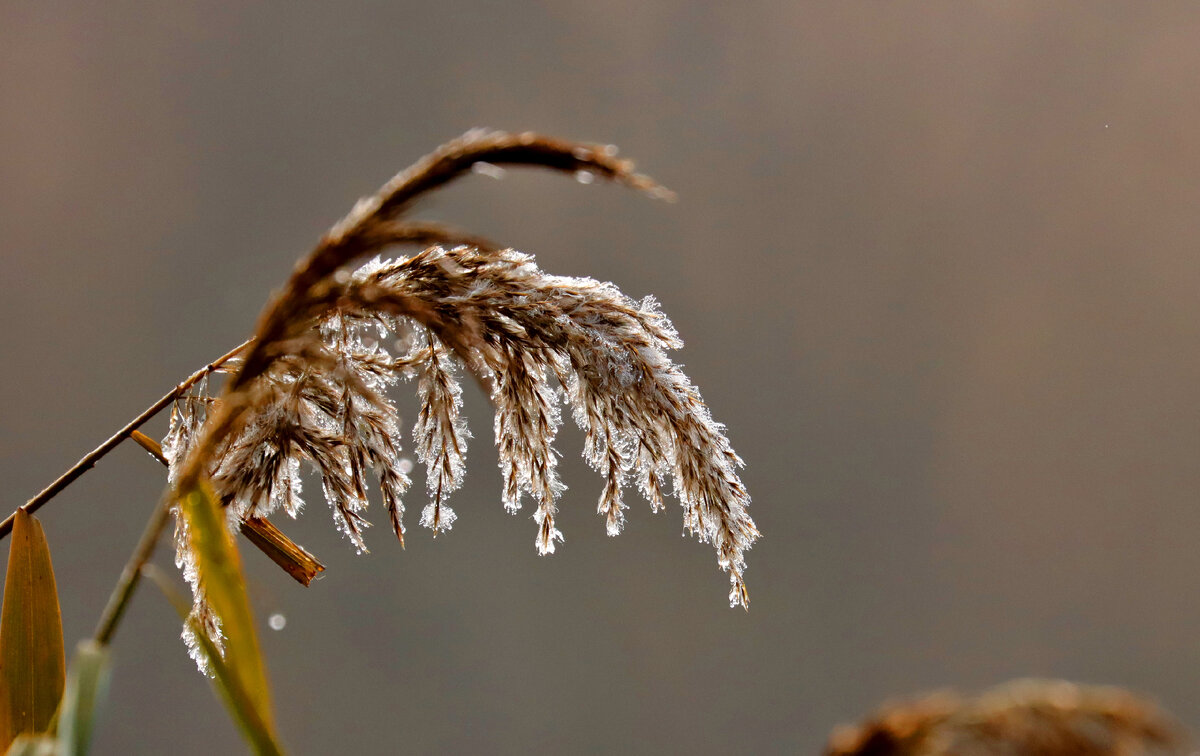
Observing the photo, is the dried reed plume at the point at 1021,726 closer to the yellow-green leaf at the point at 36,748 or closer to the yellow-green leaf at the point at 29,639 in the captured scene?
the yellow-green leaf at the point at 36,748

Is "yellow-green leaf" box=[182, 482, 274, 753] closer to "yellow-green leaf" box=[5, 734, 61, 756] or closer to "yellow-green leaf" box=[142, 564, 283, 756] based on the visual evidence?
"yellow-green leaf" box=[142, 564, 283, 756]

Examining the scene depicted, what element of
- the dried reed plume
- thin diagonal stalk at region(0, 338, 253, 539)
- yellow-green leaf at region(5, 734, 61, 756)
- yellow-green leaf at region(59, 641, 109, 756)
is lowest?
yellow-green leaf at region(5, 734, 61, 756)

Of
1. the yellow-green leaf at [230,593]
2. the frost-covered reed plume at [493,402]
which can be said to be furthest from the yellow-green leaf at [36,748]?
the frost-covered reed plume at [493,402]

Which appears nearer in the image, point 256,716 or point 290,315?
point 256,716

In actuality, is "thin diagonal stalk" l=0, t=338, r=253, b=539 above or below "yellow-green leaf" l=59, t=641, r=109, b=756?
above

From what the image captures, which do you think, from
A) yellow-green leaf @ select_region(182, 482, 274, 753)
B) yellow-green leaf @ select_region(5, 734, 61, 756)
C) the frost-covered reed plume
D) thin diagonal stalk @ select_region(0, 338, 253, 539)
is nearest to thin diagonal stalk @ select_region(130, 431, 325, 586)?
the frost-covered reed plume

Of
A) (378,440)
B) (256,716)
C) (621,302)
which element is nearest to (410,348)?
(378,440)

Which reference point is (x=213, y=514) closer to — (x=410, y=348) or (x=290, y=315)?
(x=290, y=315)

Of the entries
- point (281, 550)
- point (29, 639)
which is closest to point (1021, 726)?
point (281, 550)

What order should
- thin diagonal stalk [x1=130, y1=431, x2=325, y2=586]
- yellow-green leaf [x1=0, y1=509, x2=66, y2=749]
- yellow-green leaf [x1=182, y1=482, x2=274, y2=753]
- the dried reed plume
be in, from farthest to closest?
thin diagonal stalk [x1=130, y1=431, x2=325, y2=586]
yellow-green leaf [x1=0, y1=509, x2=66, y2=749]
yellow-green leaf [x1=182, y1=482, x2=274, y2=753]
the dried reed plume
